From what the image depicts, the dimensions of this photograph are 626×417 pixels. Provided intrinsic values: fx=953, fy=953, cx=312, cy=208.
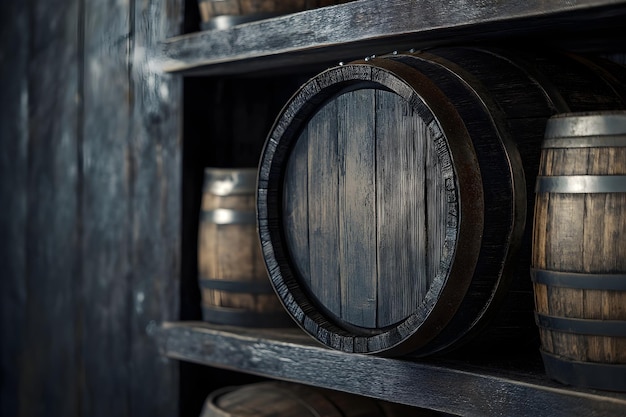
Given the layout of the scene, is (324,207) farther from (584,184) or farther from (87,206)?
(87,206)

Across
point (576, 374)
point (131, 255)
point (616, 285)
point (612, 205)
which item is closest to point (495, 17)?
point (612, 205)

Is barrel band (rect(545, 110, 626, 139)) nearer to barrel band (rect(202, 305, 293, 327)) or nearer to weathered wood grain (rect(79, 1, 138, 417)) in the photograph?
barrel band (rect(202, 305, 293, 327))

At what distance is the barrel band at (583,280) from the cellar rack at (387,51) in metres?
0.21

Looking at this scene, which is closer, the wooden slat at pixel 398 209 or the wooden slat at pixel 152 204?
the wooden slat at pixel 398 209

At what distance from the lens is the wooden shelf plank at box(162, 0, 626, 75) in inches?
80.7

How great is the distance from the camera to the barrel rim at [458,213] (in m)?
2.04

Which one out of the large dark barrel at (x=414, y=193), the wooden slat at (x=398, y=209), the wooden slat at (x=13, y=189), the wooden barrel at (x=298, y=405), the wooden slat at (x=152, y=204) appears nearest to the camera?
the large dark barrel at (x=414, y=193)

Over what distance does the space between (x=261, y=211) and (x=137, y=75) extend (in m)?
1.02

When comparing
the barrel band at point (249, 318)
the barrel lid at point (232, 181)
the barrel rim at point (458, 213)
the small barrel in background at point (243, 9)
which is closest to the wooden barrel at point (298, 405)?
the barrel band at point (249, 318)

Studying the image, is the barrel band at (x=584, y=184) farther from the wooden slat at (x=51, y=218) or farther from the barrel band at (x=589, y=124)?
the wooden slat at (x=51, y=218)

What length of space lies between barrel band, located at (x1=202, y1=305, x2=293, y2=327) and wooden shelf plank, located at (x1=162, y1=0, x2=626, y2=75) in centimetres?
74

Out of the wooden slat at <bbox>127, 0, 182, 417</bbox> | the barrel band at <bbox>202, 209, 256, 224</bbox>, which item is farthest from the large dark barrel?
the wooden slat at <bbox>127, 0, 182, 417</bbox>

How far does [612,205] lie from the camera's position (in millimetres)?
1863

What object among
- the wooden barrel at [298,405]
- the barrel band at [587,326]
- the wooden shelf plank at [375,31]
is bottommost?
the wooden barrel at [298,405]
